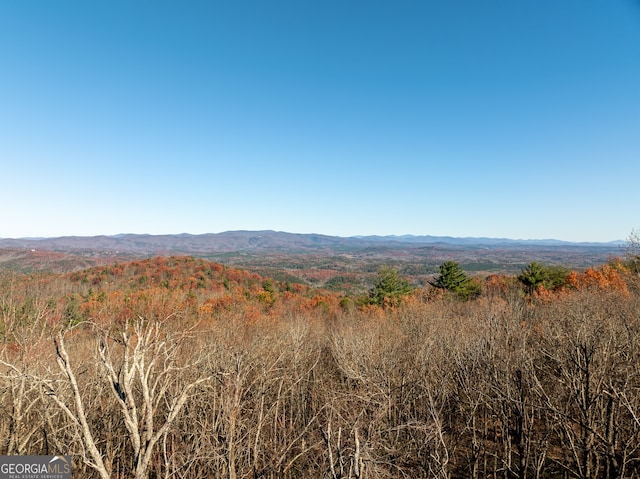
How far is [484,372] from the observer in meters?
9.52

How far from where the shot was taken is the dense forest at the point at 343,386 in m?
4.38

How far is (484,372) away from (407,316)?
11929mm

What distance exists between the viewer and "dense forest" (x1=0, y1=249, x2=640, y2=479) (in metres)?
4.38

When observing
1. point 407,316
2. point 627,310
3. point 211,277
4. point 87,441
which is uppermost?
point 87,441

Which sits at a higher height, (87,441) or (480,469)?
(87,441)

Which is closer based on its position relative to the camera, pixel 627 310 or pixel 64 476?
pixel 64 476

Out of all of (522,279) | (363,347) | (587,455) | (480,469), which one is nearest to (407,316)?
(363,347)

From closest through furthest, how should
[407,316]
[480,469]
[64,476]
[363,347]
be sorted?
1. [64,476]
2. [480,469]
3. [363,347]
4. [407,316]

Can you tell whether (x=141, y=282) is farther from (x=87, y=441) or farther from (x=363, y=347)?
(x=87, y=441)

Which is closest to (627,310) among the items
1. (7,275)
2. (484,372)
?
(484,372)

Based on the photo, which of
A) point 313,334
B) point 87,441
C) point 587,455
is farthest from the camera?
point 313,334

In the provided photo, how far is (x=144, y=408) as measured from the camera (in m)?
3.23

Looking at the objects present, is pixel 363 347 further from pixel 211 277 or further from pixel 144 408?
pixel 211 277

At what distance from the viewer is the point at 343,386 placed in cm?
1246
